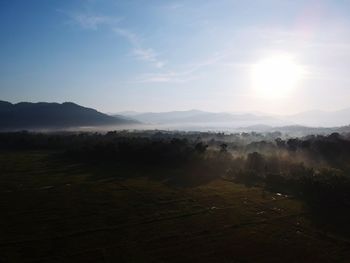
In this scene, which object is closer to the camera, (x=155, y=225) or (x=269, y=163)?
(x=155, y=225)

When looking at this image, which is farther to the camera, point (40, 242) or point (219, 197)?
point (219, 197)

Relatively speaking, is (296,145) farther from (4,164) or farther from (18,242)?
(18,242)

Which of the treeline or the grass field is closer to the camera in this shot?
the grass field

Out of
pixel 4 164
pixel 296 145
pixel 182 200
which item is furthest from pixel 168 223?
pixel 296 145

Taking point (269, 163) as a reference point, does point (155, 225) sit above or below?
below

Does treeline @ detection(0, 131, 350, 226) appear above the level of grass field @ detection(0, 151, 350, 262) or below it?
above

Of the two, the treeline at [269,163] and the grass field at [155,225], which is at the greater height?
the treeline at [269,163]

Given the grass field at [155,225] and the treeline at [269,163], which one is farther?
the treeline at [269,163]

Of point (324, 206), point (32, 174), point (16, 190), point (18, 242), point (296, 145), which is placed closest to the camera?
point (18, 242)
